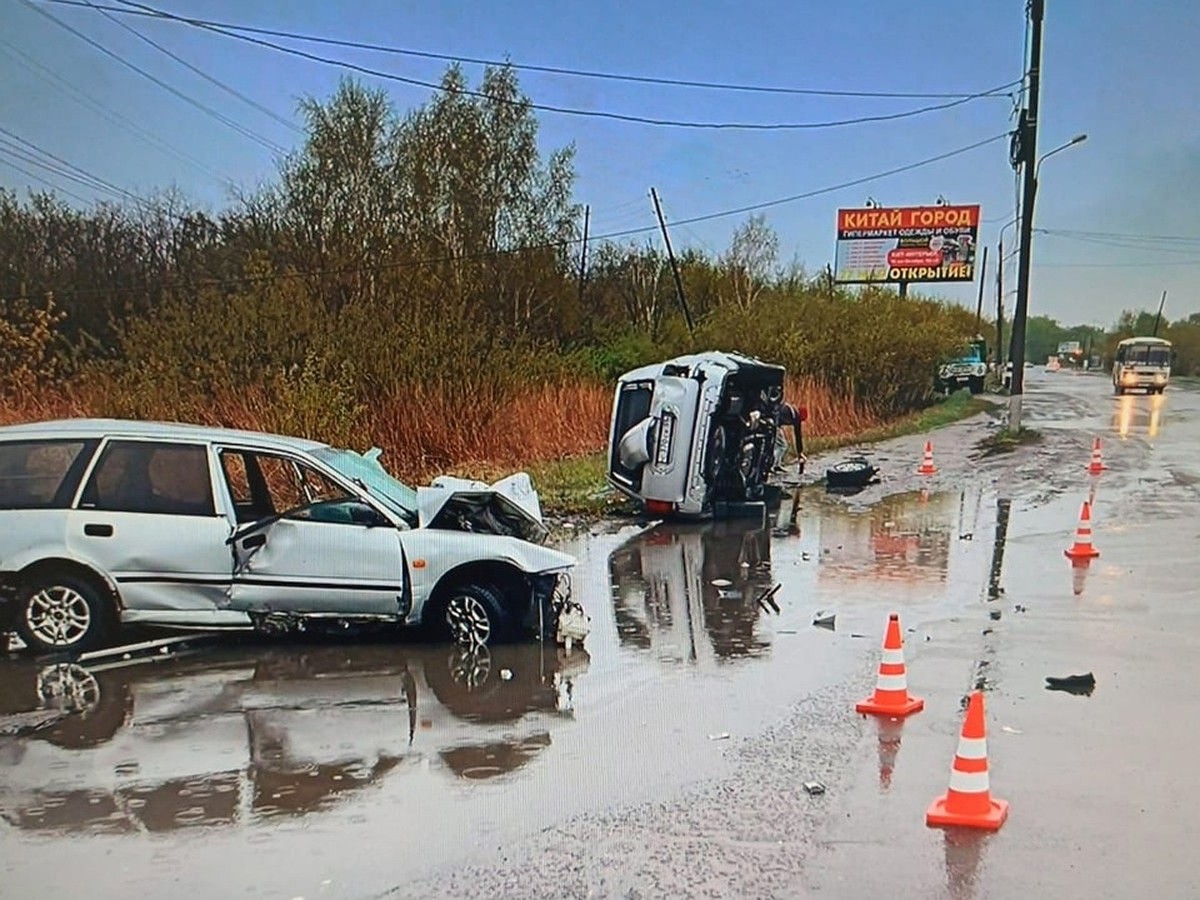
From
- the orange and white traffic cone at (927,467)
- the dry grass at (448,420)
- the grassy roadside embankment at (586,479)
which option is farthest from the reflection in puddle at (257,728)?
the orange and white traffic cone at (927,467)

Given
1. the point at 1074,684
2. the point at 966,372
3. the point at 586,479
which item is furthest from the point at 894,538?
the point at 966,372

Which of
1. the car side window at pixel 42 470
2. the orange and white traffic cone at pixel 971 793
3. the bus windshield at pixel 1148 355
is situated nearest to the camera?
the orange and white traffic cone at pixel 971 793

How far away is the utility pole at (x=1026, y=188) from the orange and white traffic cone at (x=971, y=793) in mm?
21899

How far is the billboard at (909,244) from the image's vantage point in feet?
183

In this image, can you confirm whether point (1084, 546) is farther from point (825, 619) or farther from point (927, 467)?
point (927, 467)

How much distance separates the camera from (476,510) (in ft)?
28.5

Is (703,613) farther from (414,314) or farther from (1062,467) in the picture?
(1062,467)

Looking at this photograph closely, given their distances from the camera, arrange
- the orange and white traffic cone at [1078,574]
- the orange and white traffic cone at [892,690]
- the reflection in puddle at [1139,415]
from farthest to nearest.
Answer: the reflection in puddle at [1139,415]
the orange and white traffic cone at [1078,574]
the orange and white traffic cone at [892,690]

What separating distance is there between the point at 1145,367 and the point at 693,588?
4385 centimetres

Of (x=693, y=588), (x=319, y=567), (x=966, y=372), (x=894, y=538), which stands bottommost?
(x=693, y=588)

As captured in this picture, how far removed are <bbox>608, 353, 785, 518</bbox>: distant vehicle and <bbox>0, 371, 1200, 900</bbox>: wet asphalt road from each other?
15.6 ft

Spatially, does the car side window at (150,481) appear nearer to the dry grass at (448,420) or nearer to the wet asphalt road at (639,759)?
the wet asphalt road at (639,759)

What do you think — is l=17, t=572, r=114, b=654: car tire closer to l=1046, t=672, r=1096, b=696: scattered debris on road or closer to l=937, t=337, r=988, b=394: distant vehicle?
l=1046, t=672, r=1096, b=696: scattered debris on road

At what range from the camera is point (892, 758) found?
5.95 metres
